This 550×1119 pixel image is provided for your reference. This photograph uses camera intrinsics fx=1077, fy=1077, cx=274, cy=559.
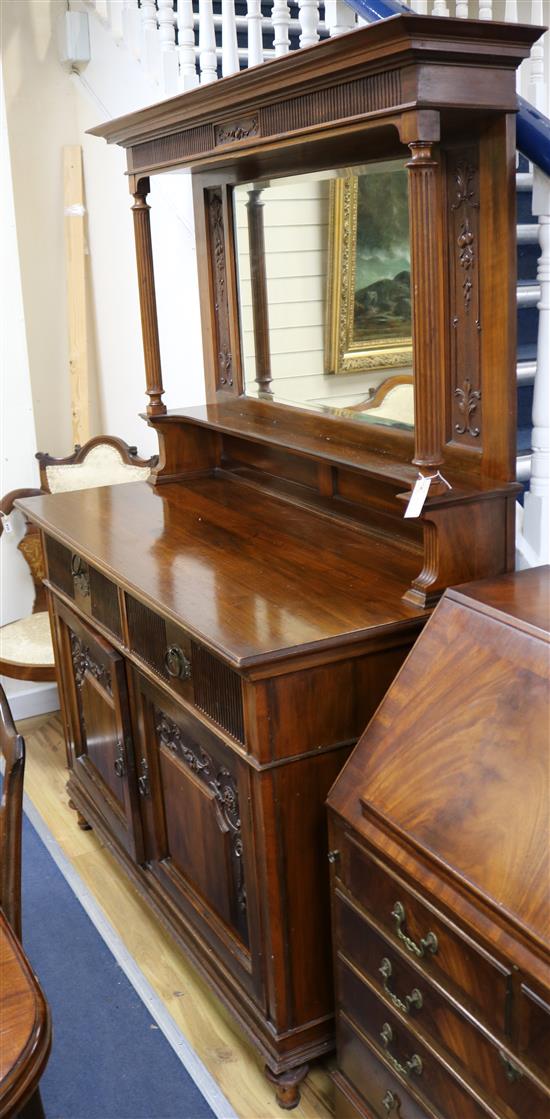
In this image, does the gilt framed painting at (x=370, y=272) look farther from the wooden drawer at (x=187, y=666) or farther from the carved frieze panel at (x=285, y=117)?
the wooden drawer at (x=187, y=666)

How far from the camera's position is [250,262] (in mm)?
2752

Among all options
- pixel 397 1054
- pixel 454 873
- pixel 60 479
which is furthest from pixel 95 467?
pixel 454 873

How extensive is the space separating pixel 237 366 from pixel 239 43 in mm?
1219

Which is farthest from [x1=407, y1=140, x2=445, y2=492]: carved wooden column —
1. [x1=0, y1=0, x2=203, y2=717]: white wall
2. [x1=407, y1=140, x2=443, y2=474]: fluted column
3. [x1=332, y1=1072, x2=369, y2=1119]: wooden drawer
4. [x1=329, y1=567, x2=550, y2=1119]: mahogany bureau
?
[x1=0, y1=0, x2=203, y2=717]: white wall

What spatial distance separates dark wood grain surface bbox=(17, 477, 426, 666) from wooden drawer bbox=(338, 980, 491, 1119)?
0.60 m

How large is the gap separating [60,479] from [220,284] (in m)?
1.11

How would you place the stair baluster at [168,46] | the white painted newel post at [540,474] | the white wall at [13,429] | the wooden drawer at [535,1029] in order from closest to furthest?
the wooden drawer at [535,1029] → the white painted newel post at [540,474] → the stair baluster at [168,46] → the white wall at [13,429]

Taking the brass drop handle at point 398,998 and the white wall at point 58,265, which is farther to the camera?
the white wall at point 58,265

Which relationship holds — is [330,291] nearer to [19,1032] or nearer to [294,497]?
[294,497]

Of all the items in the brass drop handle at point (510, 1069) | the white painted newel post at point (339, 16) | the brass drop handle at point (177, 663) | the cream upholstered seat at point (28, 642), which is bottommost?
the cream upholstered seat at point (28, 642)

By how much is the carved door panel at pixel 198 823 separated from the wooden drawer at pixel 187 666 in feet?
0.24

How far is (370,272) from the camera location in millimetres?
2252

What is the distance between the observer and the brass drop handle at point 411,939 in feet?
5.03

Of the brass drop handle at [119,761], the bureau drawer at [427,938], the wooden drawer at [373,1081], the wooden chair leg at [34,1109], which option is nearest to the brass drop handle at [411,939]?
the bureau drawer at [427,938]
